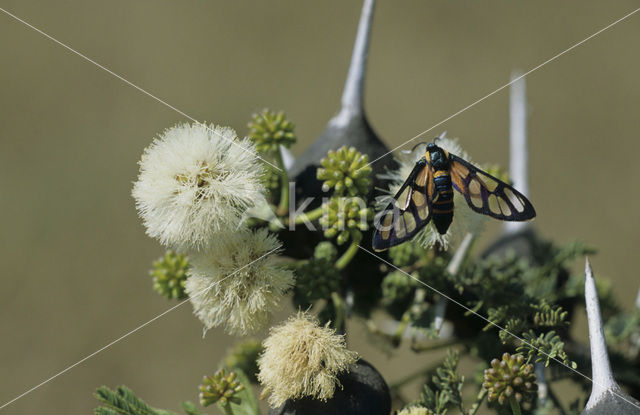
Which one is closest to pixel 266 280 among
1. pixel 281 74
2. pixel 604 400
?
pixel 604 400

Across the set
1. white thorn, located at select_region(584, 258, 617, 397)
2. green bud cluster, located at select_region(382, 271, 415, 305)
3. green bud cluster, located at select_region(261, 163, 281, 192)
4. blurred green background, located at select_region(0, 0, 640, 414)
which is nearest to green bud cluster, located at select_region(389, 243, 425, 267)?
green bud cluster, located at select_region(382, 271, 415, 305)

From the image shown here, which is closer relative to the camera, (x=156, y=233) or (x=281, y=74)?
(x=156, y=233)

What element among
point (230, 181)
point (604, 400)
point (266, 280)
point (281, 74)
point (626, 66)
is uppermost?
point (281, 74)

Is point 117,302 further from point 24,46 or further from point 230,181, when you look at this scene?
point 230,181

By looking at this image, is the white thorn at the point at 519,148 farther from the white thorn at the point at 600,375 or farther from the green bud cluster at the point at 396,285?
the white thorn at the point at 600,375

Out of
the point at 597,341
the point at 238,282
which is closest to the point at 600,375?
the point at 597,341

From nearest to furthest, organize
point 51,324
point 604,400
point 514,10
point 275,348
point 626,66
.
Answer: point 604,400 < point 275,348 < point 51,324 < point 626,66 < point 514,10

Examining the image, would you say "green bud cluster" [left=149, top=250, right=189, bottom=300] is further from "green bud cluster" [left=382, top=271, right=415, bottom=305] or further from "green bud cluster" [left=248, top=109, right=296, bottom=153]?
"green bud cluster" [left=382, top=271, right=415, bottom=305]
